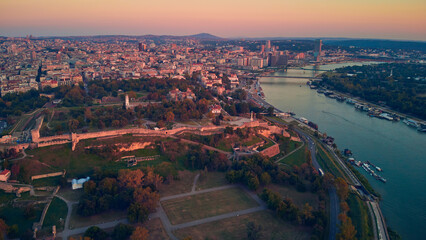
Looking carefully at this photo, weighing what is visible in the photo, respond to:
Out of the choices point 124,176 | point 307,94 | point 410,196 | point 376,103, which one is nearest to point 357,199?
point 410,196

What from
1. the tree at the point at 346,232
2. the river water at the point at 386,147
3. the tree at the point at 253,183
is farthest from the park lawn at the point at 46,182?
the river water at the point at 386,147

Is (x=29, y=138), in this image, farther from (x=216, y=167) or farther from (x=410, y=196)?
(x=410, y=196)

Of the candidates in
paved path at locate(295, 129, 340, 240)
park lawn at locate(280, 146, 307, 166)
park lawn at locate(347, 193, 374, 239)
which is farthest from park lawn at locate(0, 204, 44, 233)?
park lawn at locate(280, 146, 307, 166)

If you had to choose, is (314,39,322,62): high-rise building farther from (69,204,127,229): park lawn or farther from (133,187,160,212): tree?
(69,204,127,229): park lawn

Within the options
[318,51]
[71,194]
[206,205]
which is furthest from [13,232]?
[318,51]

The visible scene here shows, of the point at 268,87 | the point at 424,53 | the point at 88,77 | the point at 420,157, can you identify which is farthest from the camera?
the point at 424,53

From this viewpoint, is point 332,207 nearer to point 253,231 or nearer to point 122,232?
point 253,231

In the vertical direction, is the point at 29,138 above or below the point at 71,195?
above
